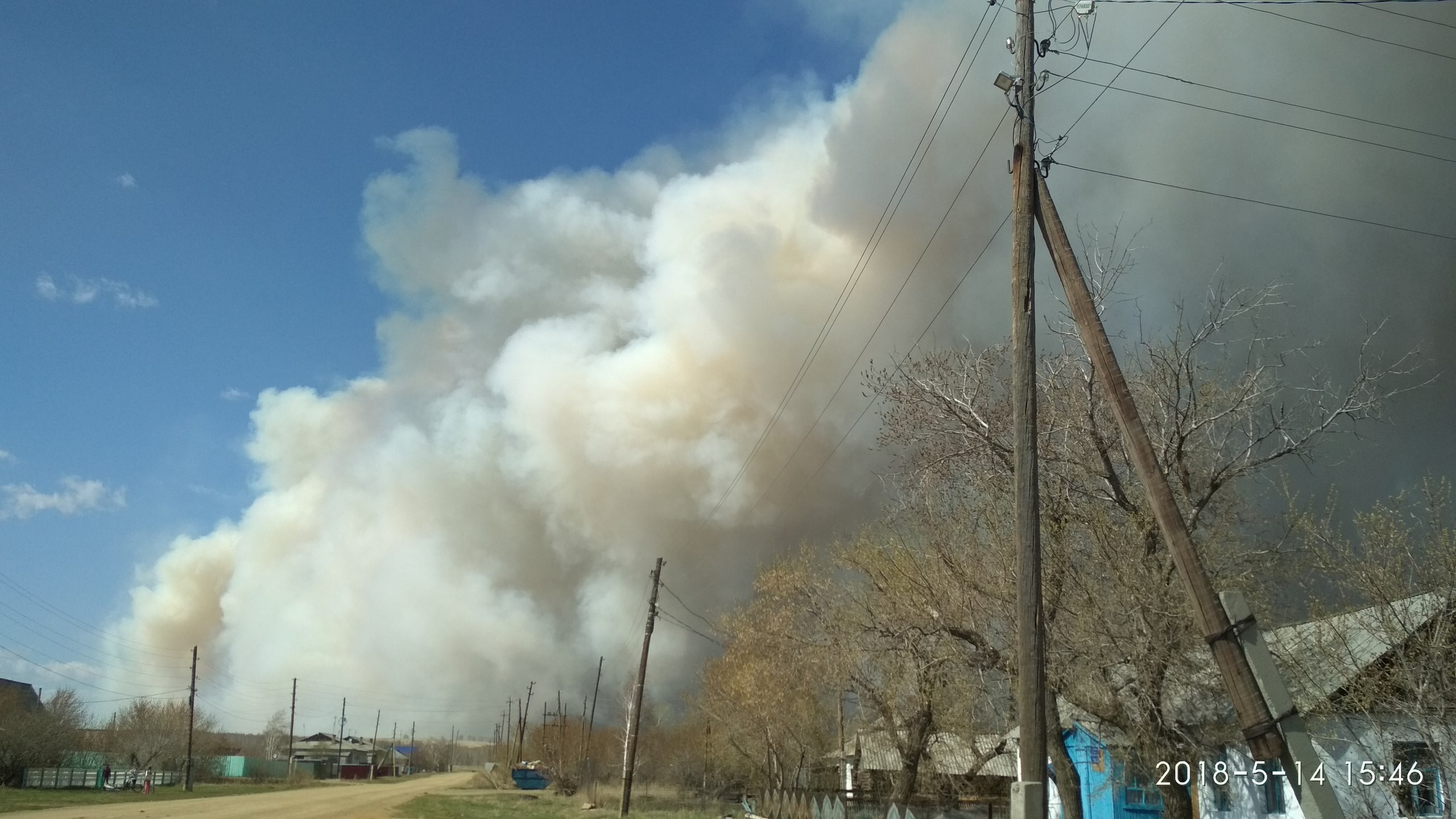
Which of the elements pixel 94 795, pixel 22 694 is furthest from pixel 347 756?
pixel 94 795

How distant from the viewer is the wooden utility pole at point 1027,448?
11586 millimetres

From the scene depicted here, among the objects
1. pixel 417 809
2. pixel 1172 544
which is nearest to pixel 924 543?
pixel 1172 544

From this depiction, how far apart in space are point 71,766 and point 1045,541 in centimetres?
6836

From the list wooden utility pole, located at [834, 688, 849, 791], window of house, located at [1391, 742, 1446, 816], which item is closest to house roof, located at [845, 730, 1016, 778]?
wooden utility pole, located at [834, 688, 849, 791]

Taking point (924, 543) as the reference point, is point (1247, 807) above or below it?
below

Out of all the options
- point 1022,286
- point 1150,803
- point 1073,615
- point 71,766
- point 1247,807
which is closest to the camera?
point 1022,286

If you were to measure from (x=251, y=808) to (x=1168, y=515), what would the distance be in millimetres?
40063

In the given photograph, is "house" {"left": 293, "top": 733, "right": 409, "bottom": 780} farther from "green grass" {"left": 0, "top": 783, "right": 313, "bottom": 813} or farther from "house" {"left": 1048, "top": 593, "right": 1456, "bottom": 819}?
"house" {"left": 1048, "top": 593, "right": 1456, "bottom": 819}

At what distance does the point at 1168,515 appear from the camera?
10.7 metres

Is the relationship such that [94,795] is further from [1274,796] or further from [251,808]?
[1274,796]

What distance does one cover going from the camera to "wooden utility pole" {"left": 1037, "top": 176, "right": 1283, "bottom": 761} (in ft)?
32.0

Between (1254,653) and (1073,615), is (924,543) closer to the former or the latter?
(1073,615)

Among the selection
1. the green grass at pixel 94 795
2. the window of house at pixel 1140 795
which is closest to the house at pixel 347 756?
the green grass at pixel 94 795

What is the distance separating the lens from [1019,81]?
1410cm
